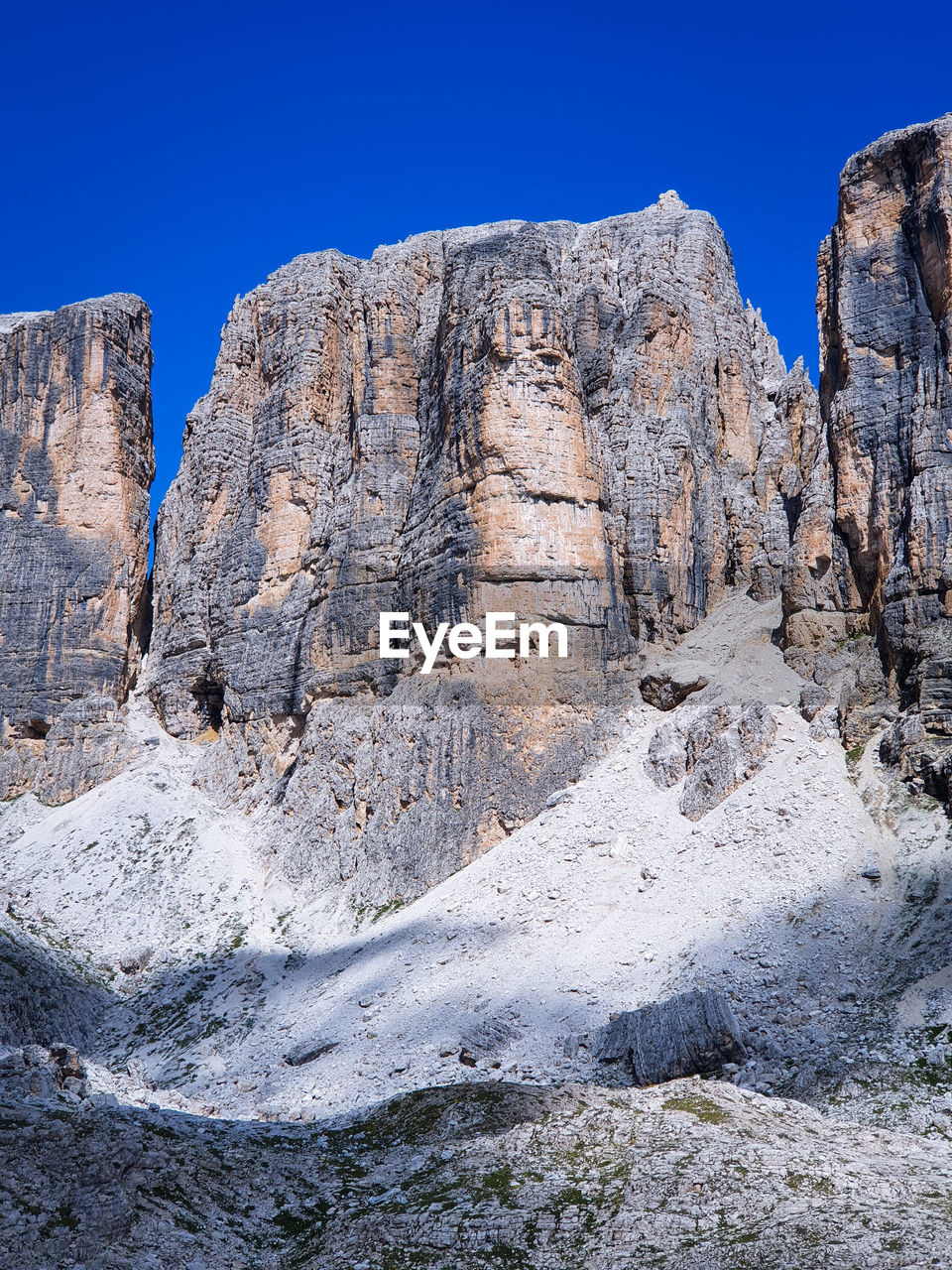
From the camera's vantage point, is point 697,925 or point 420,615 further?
point 420,615

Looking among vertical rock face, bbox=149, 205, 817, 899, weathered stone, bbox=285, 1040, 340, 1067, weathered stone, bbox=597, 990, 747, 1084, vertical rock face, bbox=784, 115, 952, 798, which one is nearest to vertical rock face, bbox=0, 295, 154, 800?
vertical rock face, bbox=149, 205, 817, 899

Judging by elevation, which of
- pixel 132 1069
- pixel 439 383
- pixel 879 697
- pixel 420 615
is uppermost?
pixel 439 383

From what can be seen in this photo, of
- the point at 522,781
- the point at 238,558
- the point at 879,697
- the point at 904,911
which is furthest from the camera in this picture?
the point at 238,558

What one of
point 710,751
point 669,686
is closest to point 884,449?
point 669,686

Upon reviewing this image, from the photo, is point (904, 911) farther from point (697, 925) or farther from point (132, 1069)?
point (132, 1069)

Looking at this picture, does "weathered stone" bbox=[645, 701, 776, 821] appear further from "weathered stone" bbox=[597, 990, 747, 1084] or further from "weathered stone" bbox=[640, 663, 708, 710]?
"weathered stone" bbox=[597, 990, 747, 1084]

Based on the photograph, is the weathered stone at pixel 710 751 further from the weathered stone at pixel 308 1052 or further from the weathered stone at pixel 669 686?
the weathered stone at pixel 308 1052

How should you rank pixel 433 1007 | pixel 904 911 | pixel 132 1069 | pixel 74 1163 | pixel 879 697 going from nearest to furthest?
1. pixel 74 1163
2. pixel 904 911
3. pixel 433 1007
4. pixel 132 1069
5. pixel 879 697

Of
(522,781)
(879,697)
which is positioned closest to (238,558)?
(522,781)

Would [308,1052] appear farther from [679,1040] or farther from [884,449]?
[884,449]
